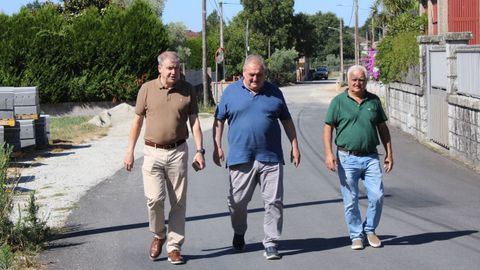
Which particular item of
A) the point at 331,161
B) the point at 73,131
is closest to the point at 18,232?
the point at 331,161

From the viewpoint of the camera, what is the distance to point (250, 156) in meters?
6.60

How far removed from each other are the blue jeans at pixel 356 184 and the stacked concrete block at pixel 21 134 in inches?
431

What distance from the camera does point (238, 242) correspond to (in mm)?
7012

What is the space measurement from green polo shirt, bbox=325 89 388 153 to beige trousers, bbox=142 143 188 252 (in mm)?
1468

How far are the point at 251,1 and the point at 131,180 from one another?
69845 millimetres

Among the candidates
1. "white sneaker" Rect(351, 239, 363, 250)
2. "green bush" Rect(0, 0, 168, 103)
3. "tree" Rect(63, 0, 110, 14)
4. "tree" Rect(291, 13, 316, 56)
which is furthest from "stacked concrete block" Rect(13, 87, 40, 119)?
"tree" Rect(291, 13, 316, 56)

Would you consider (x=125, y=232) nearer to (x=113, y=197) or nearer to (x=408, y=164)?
(x=113, y=197)

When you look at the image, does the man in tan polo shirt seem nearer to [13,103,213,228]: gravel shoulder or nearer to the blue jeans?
the blue jeans

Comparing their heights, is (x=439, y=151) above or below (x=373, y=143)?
below

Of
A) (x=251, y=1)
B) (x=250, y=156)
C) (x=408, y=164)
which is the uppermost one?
(x=251, y=1)

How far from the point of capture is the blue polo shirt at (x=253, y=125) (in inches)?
259

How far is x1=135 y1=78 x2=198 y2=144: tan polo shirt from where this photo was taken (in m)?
6.57

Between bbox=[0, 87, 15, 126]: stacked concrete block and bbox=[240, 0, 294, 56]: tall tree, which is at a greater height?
bbox=[240, 0, 294, 56]: tall tree

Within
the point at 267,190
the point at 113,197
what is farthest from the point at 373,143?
the point at 113,197
